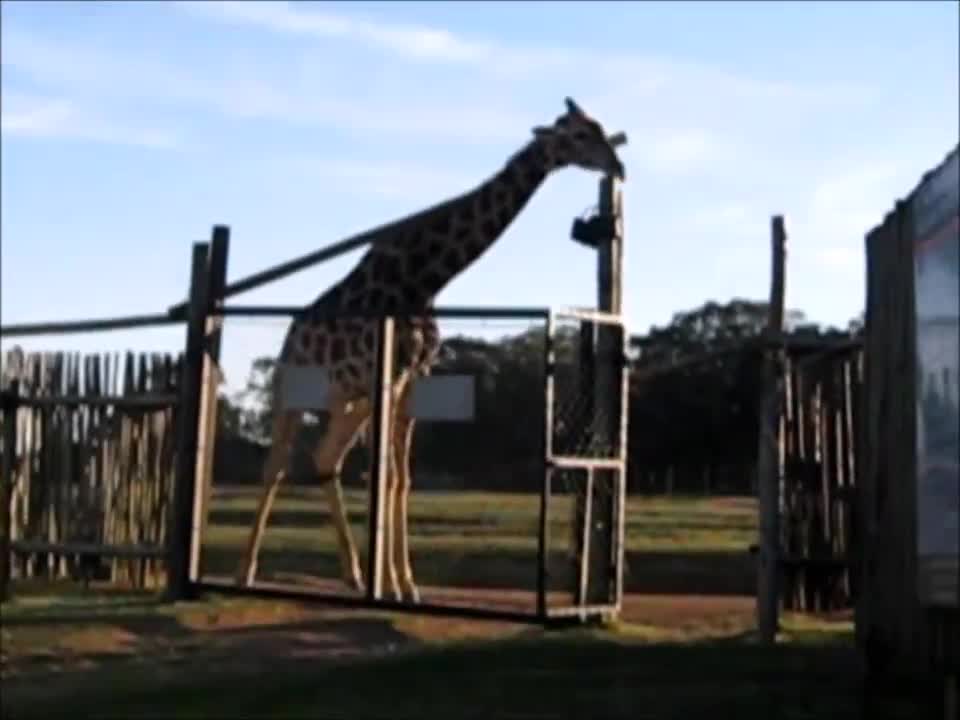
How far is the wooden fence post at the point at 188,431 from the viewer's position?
16094mm

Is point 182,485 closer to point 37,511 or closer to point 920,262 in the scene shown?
point 37,511

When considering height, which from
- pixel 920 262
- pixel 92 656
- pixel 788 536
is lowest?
pixel 92 656

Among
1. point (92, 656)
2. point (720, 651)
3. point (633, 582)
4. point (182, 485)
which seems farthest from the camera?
point (633, 582)

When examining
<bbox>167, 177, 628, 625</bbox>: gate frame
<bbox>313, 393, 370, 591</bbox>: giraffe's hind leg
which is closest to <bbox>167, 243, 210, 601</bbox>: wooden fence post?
<bbox>167, 177, 628, 625</bbox>: gate frame

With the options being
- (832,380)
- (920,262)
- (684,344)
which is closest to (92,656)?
(832,380)

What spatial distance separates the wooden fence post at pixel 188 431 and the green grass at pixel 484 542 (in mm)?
2830

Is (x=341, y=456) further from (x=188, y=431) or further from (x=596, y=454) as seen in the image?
(x=596, y=454)

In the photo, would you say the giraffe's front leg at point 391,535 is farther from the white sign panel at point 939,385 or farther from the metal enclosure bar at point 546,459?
the white sign panel at point 939,385

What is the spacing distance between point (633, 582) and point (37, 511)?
6.58m

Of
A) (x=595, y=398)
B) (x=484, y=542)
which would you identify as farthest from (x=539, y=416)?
(x=484, y=542)

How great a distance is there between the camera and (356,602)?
15.2 meters

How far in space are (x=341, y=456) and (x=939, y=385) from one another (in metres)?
9.03

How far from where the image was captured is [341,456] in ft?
54.5

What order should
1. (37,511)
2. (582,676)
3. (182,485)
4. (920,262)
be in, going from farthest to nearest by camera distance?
(37,511) < (182,485) < (582,676) < (920,262)
